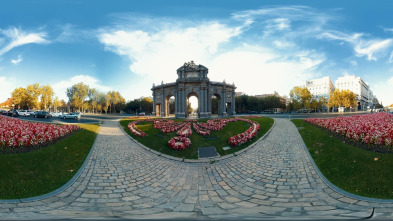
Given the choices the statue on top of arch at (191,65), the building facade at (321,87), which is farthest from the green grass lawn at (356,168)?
the building facade at (321,87)

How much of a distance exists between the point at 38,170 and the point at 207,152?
305 inches

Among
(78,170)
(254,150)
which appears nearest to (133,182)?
(78,170)

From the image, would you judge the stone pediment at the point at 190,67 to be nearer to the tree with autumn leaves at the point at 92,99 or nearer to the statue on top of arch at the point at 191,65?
the statue on top of arch at the point at 191,65

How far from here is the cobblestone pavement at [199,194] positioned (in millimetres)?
4809

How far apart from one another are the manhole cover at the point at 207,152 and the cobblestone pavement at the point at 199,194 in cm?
97

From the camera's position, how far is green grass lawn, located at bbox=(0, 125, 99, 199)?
5.91 m

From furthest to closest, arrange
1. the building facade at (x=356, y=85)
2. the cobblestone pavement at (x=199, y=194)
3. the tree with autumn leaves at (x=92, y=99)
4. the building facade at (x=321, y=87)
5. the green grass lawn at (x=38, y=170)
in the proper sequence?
1. the building facade at (x=321, y=87)
2. the building facade at (x=356, y=85)
3. the tree with autumn leaves at (x=92, y=99)
4. the green grass lawn at (x=38, y=170)
5. the cobblestone pavement at (x=199, y=194)

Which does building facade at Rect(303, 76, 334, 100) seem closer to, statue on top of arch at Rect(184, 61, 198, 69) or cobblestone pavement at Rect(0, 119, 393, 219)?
statue on top of arch at Rect(184, 61, 198, 69)

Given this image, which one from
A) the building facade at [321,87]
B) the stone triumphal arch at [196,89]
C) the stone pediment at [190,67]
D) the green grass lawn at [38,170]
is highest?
the building facade at [321,87]

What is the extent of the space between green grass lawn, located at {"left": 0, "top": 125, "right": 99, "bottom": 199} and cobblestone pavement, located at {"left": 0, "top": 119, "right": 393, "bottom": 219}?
1.76 feet

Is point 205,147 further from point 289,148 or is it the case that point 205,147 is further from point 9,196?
point 9,196

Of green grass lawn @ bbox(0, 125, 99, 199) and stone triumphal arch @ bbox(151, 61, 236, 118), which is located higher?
stone triumphal arch @ bbox(151, 61, 236, 118)

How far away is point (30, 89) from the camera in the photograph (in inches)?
2299

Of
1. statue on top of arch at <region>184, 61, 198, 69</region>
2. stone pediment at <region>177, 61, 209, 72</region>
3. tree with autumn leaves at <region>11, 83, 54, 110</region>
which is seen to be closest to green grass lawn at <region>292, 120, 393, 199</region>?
stone pediment at <region>177, 61, 209, 72</region>
